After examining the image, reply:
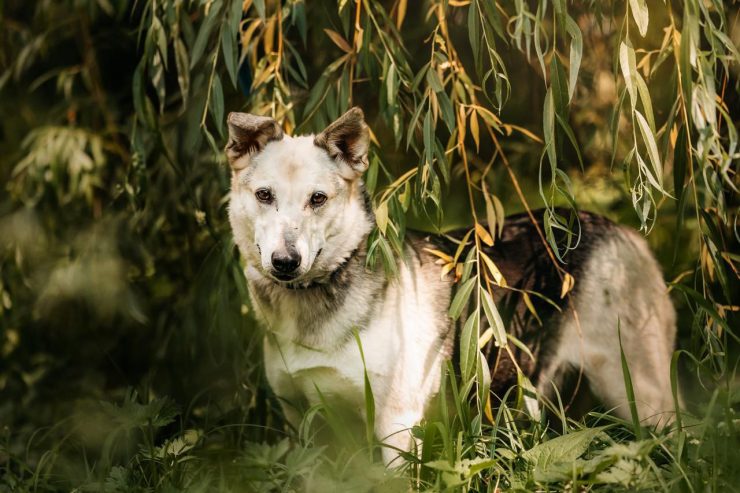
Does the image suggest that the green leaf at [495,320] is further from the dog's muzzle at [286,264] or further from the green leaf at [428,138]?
the dog's muzzle at [286,264]

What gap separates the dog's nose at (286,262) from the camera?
2.47 meters

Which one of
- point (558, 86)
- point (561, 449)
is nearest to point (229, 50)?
point (558, 86)

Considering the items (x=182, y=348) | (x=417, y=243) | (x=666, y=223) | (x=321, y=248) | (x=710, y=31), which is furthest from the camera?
(x=666, y=223)

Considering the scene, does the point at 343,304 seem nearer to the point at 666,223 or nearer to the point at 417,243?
the point at 417,243

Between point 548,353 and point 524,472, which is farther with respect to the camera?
point 548,353

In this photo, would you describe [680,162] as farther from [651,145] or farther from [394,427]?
[394,427]

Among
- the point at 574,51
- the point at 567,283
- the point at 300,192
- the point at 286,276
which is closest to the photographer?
the point at 574,51

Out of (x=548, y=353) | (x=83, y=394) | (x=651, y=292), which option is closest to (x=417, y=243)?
(x=548, y=353)

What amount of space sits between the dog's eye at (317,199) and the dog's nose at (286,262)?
24 centimetres

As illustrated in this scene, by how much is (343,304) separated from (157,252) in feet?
5.42

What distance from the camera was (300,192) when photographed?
2.65 metres

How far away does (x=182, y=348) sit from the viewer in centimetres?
364

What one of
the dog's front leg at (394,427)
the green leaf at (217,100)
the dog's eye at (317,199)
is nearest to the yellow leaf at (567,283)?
the dog's front leg at (394,427)

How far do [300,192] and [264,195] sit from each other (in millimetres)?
127
